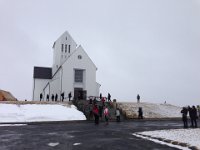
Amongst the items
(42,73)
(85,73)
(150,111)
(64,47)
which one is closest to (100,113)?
(150,111)

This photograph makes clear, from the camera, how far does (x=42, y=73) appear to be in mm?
56438

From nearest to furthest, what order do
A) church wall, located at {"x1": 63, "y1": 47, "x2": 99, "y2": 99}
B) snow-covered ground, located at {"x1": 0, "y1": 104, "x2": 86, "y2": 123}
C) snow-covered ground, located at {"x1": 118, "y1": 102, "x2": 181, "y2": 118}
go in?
1. snow-covered ground, located at {"x1": 0, "y1": 104, "x2": 86, "y2": 123}
2. snow-covered ground, located at {"x1": 118, "y1": 102, "x2": 181, "y2": 118}
3. church wall, located at {"x1": 63, "y1": 47, "x2": 99, "y2": 99}

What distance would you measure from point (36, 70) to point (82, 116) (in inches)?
1223

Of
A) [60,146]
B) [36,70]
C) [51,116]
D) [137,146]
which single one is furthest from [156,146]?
[36,70]

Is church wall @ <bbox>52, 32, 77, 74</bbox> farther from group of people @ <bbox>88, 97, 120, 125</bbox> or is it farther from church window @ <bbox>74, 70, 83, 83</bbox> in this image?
group of people @ <bbox>88, 97, 120, 125</bbox>

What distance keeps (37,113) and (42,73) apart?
96.4 ft

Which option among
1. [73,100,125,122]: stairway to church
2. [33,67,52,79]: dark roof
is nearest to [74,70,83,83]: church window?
[73,100,125,122]: stairway to church

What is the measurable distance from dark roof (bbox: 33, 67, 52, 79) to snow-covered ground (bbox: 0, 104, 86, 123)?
78.3 ft

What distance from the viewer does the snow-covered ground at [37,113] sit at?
26125 millimetres

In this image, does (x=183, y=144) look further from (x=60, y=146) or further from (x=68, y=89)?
(x=68, y=89)

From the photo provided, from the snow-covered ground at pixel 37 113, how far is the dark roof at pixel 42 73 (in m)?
23.9

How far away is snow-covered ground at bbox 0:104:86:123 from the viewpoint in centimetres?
2612

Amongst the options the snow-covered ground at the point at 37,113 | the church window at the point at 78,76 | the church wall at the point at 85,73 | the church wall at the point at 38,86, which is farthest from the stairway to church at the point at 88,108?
the church wall at the point at 38,86

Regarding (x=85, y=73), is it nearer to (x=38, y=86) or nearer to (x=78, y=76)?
(x=78, y=76)
